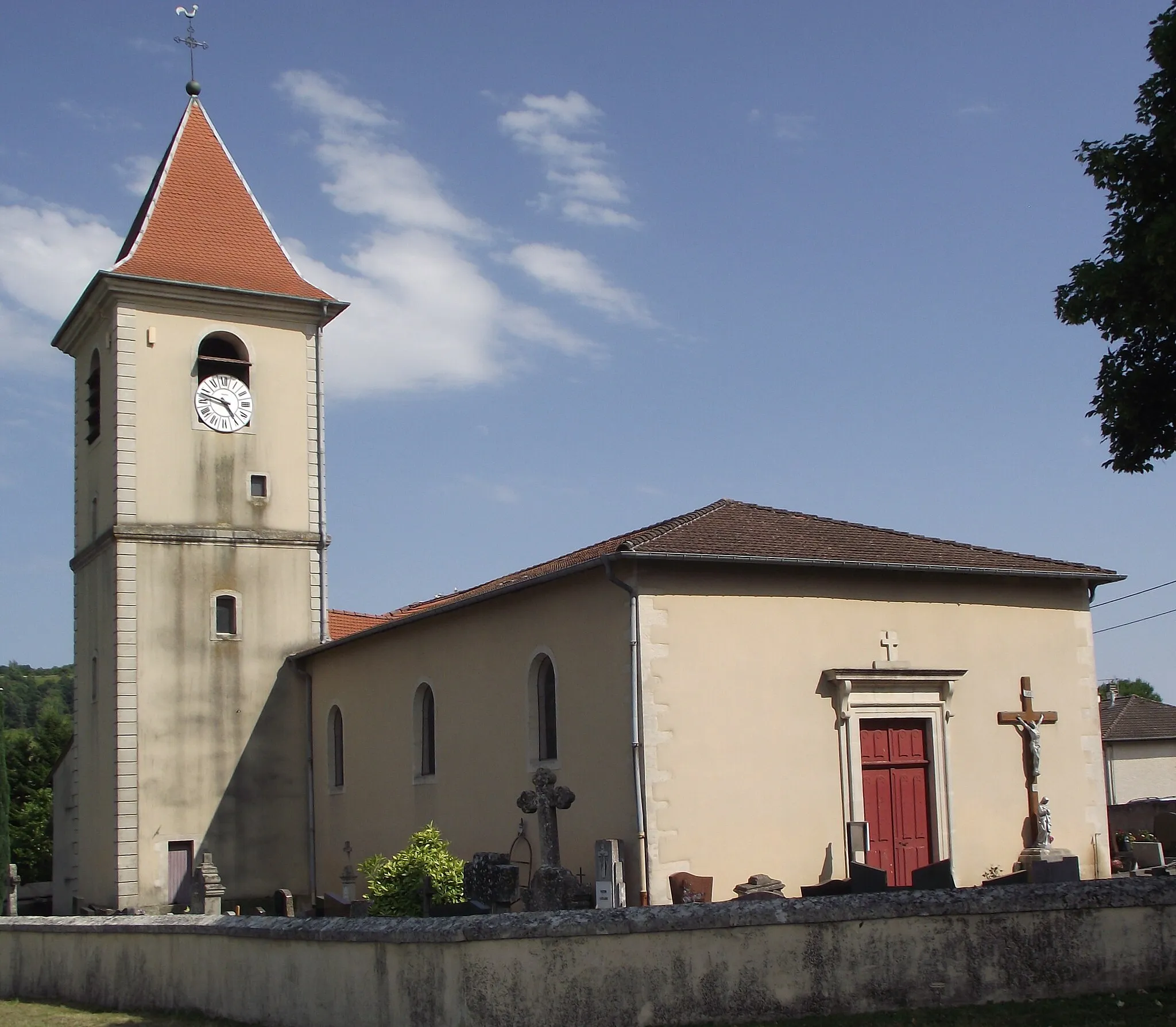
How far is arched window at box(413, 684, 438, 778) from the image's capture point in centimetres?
2109

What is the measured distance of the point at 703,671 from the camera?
16156 mm

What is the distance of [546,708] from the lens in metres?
18.0

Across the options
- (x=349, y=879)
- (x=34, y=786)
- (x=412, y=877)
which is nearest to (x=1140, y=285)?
(x=412, y=877)

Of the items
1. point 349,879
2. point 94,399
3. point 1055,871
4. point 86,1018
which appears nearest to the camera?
point 86,1018

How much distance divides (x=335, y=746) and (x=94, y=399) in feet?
27.9

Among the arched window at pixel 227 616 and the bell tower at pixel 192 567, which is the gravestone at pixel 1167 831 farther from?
the arched window at pixel 227 616

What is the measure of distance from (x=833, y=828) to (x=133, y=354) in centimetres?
1554

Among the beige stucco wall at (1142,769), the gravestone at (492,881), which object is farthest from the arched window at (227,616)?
the beige stucco wall at (1142,769)

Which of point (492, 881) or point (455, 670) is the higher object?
point (455, 670)

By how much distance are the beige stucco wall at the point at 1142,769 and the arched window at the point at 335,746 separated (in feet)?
96.4

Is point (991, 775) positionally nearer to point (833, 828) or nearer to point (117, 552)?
point (833, 828)

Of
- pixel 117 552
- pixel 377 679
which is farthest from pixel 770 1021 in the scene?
pixel 117 552

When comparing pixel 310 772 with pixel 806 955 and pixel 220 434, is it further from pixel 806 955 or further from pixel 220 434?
pixel 806 955

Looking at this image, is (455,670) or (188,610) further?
(188,610)
